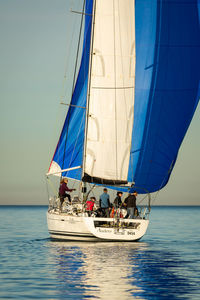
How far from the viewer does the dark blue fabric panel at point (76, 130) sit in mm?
28578

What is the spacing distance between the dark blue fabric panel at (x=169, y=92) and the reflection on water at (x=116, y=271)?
15.6ft

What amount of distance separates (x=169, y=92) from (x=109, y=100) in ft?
11.8

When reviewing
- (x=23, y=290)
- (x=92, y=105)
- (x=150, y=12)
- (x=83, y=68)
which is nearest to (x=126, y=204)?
(x=92, y=105)

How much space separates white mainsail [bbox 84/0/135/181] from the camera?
82.6ft

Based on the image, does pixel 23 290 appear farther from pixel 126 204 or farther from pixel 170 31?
pixel 170 31

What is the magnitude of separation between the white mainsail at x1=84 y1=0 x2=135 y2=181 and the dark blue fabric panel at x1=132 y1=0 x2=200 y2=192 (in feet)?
7.33

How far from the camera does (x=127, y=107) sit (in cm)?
2517

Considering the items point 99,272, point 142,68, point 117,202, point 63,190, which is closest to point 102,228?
point 117,202

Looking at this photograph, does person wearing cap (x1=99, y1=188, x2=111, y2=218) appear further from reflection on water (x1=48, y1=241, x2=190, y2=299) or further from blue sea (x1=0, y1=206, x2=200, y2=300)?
reflection on water (x1=48, y1=241, x2=190, y2=299)

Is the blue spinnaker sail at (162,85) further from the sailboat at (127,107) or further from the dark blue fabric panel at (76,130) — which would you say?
the dark blue fabric panel at (76,130)

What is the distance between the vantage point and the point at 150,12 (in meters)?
27.9

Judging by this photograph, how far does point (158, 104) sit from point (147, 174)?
329 cm

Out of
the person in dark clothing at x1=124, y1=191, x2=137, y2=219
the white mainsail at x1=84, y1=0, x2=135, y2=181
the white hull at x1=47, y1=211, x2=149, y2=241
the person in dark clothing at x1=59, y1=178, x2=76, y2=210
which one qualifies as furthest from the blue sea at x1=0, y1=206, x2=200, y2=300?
the white mainsail at x1=84, y1=0, x2=135, y2=181

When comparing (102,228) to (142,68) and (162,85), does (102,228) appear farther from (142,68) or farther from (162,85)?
(142,68)
